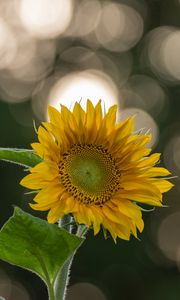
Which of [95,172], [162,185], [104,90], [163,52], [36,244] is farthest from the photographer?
[163,52]

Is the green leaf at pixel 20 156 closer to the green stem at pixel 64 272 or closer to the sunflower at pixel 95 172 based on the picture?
the sunflower at pixel 95 172

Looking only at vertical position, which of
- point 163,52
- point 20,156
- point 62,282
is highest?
point 20,156

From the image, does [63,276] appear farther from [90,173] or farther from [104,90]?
[104,90]

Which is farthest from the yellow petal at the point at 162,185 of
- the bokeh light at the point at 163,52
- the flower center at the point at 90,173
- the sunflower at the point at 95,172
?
the bokeh light at the point at 163,52

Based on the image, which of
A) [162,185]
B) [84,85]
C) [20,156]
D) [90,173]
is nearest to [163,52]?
[84,85]

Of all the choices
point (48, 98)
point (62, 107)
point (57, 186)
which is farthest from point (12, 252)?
point (48, 98)

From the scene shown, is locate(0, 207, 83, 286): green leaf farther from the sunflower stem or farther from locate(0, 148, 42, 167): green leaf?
locate(0, 148, 42, 167): green leaf

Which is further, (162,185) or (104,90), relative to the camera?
(104,90)
